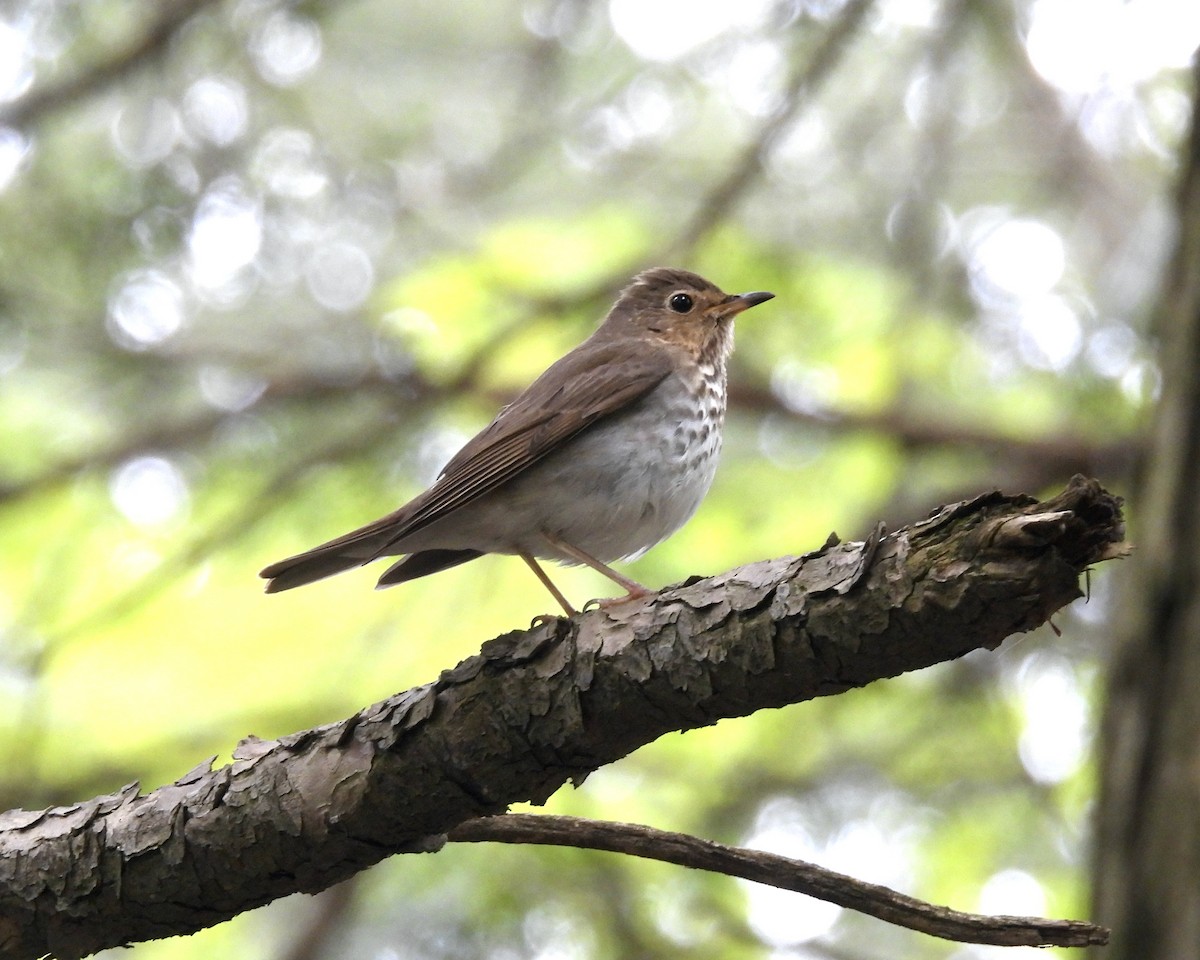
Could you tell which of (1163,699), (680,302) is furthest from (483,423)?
(1163,699)

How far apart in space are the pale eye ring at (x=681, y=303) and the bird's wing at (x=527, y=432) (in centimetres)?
52

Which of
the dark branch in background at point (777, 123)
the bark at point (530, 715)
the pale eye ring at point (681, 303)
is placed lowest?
the bark at point (530, 715)

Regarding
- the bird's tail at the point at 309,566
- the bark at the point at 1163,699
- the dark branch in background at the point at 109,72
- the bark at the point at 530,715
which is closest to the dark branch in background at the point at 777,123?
the bark at the point at 1163,699

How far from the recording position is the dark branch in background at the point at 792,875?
2494 millimetres

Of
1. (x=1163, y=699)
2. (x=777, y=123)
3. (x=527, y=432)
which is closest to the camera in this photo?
(x=1163, y=699)

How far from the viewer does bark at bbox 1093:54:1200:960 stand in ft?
12.1

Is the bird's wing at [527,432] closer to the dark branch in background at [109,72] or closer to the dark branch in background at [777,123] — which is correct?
the dark branch in background at [777,123]

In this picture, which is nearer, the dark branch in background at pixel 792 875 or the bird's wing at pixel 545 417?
the dark branch in background at pixel 792 875

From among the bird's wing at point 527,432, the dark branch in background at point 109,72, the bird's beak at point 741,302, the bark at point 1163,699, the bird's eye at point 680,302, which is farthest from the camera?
the dark branch in background at point 109,72

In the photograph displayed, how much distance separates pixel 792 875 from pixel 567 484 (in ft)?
6.24

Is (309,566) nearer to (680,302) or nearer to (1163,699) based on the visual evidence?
(680,302)

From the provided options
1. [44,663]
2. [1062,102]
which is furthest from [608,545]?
[1062,102]

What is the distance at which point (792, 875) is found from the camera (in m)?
2.66

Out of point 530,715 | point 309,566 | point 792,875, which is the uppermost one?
point 309,566
